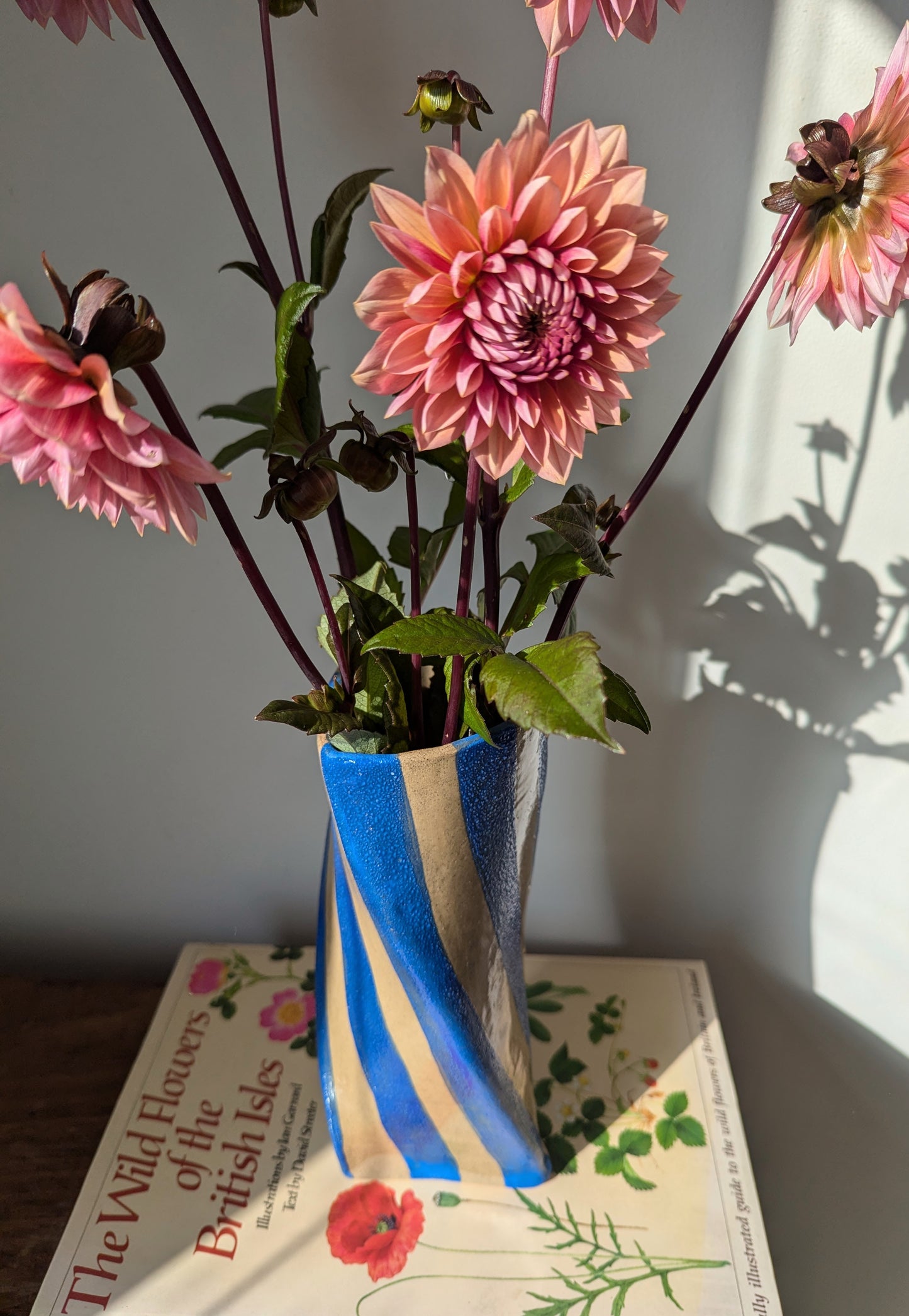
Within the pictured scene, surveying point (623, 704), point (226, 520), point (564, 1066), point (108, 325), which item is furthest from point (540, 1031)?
point (108, 325)

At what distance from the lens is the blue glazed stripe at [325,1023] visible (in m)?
0.56

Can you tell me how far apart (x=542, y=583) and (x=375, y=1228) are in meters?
0.42

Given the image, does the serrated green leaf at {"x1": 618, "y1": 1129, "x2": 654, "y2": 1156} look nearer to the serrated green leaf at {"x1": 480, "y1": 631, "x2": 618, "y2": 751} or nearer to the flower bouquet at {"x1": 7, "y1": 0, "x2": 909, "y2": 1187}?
the flower bouquet at {"x1": 7, "y1": 0, "x2": 909, "y2": 1187}

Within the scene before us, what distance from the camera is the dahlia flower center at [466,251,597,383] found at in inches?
12.7

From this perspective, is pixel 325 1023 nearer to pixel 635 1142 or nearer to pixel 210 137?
pixel 635 1142

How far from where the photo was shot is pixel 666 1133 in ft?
2.12

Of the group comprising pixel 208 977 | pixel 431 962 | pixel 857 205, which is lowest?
pixel 431 962

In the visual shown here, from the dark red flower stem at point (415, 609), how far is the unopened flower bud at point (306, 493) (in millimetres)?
43

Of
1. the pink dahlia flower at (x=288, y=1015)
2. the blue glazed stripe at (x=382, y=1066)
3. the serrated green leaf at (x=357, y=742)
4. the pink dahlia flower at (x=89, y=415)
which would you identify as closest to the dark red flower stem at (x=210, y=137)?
the pink dahlia flower at (x=89, y=415)

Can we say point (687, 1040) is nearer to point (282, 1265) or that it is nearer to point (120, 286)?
point (282, 1265)

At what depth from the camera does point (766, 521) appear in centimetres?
66

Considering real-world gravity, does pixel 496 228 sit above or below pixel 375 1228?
above

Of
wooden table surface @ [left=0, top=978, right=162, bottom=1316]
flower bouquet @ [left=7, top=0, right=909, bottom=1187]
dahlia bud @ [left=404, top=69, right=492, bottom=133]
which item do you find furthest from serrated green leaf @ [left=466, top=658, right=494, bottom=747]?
wooden table surface @ [left=0, top=978, right=162, bottom=1316]

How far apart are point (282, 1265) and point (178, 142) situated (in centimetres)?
69
